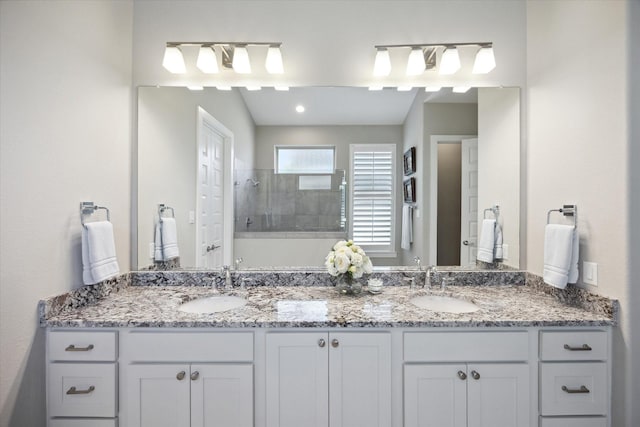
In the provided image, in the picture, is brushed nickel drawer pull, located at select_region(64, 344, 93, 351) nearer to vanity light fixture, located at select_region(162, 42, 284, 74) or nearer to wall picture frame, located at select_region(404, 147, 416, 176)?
vanity light fixture, located at select_region(162, 42, 284, 74)

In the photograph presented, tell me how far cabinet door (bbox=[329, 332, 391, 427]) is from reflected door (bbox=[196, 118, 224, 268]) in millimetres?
1055

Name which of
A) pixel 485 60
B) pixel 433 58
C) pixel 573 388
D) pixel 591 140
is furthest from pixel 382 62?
pixel 573 388

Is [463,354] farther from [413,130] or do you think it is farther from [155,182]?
[155,182]

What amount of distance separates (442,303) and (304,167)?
1.20 m

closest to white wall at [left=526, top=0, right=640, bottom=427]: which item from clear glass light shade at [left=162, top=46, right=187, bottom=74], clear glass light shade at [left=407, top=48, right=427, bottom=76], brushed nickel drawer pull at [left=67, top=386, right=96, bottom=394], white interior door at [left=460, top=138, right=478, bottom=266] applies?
white interior door at [left=460, top=138, right=478, bottom=266]

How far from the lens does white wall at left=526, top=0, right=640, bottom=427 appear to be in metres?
1.40

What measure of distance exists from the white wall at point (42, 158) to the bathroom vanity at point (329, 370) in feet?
0.38

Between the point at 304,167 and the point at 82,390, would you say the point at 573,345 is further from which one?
the point at 82,390

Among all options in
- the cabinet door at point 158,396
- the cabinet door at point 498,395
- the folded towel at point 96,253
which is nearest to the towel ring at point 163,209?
the folded towel at point 96,253

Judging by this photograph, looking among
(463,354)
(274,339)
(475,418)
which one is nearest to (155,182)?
(274,339)

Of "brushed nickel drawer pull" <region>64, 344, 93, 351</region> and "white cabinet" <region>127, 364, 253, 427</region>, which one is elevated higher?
"brushed nickel drawer pull" <region>64, 344, 93, 351</region>

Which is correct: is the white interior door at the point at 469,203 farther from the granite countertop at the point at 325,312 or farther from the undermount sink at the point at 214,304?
the undermount sink at the point at 214,304

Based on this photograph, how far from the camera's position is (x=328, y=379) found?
1462mm

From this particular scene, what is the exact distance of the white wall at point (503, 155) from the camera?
2.06m
